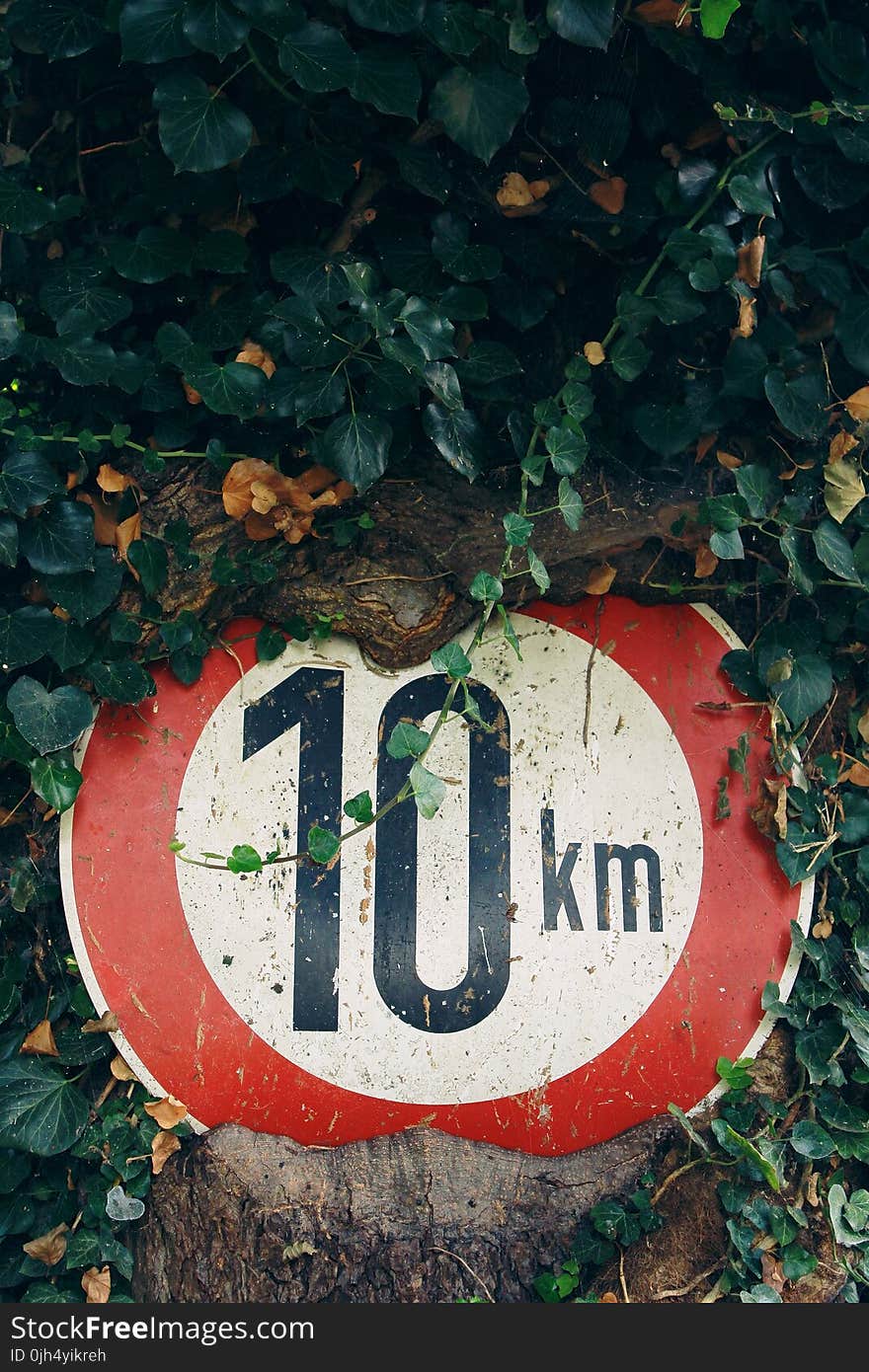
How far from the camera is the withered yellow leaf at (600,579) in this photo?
1.74 metres

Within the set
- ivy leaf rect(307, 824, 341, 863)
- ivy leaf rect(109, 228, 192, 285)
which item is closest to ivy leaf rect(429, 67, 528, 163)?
ivy leaf rect(109, 228, 192, 285)

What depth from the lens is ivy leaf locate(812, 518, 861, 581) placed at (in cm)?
164

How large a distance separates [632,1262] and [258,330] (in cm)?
149

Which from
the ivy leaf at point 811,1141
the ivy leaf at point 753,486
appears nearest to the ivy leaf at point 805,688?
the ivy leaf at point 753,486

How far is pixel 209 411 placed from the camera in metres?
1.63

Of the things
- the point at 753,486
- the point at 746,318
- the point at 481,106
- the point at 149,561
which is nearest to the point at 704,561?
the point at 753,486

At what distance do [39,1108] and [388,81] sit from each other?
151 centimetres

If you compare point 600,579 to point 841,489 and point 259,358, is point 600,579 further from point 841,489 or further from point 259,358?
point 259,358

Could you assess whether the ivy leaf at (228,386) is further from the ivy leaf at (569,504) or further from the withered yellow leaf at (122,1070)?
the withered yellow leaf at (122,1070)

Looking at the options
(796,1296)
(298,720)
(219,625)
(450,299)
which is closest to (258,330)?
(450,299)

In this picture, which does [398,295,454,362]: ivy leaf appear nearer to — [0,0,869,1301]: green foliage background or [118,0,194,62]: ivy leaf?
[0,0,869,1301]: green foliage background

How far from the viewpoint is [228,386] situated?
1543 mm

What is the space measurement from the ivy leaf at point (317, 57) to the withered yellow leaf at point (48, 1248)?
164 centimetres

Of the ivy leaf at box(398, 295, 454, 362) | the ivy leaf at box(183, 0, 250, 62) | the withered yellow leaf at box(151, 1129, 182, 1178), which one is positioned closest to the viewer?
the ivy leaf at box(183, 0, 250, 62)
